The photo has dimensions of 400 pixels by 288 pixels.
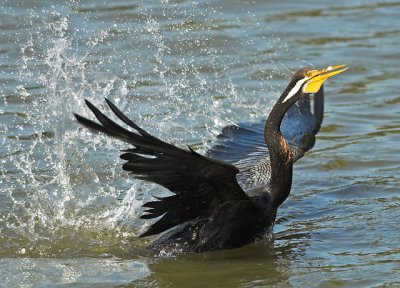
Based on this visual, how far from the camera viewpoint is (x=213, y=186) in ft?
26.3

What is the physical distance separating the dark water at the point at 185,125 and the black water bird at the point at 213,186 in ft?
0.66

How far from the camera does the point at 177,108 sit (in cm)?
1217

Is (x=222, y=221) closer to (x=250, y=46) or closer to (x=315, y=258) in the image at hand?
(x=315, y=258)

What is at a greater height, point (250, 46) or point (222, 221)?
point (250, 46)

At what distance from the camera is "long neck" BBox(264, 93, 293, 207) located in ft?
28.1

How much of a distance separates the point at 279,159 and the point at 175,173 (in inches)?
47.3

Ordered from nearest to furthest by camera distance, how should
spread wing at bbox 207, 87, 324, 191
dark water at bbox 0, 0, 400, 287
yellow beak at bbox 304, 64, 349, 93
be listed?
dark water at bbox 0, 0, 400, 287
yellow beak at bbox 304, 64, 349, 93
spread wing at bbox 207, 87, 324, 191

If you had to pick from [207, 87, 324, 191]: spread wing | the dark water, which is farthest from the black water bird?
the dark water

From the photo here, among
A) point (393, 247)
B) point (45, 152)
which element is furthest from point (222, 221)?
point (45, 152)

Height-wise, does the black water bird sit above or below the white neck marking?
below

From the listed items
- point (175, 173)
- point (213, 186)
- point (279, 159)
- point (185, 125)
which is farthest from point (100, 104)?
point (175, 173)

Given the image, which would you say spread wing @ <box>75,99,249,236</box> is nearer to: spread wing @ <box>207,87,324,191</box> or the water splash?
the water splash

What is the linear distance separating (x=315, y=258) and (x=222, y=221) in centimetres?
80

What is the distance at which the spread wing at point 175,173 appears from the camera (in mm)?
7254
